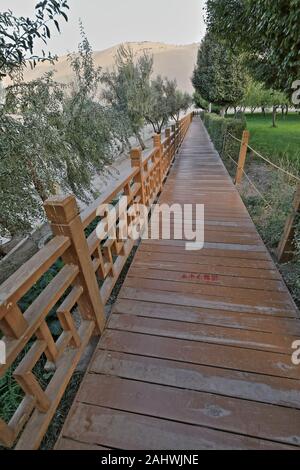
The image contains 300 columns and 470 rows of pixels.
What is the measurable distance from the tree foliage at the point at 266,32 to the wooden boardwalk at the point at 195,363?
184cm

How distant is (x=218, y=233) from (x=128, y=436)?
2325 mm

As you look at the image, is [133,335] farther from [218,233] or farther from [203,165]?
[203,165]

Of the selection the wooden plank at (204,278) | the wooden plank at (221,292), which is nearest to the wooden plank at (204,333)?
the wooden plank at (221,292)

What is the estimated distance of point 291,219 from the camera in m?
2.26

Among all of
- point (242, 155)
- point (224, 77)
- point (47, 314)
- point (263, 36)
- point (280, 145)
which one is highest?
point (263, 36)

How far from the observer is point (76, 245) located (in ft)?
4.29

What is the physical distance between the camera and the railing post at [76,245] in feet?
3.93

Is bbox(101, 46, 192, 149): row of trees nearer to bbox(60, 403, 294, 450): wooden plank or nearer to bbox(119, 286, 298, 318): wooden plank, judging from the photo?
bbox(119, 286, 298, 318): wooden plank

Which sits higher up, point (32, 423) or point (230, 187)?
point (32, 423)

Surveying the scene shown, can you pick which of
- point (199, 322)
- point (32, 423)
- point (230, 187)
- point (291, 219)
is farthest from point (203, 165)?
point (32, 423)

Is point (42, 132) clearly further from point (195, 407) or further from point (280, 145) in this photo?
point (280, 145)

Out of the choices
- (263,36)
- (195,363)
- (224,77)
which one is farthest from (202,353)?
(224,77)

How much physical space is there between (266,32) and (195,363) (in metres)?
2.81

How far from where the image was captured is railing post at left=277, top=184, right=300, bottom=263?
2.17 m
